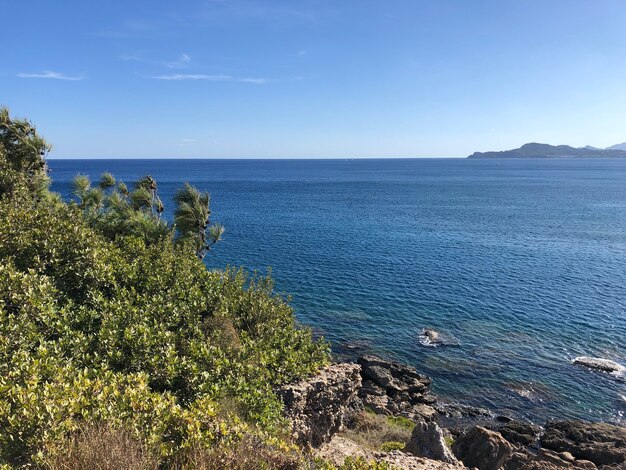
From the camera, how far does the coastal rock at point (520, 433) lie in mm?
26281

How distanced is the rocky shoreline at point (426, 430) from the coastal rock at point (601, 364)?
274 inches

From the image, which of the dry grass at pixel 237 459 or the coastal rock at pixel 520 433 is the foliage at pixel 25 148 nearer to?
the dry grass at pixel 237 459

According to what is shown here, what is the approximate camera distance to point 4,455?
8094 millimetres

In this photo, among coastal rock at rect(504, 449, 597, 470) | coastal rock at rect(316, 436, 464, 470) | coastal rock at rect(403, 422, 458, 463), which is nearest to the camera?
coastal rock at rect(316, 436, 464, 470)

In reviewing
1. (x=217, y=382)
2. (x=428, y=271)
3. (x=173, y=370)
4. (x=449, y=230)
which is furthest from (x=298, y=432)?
(x=449, y=230)

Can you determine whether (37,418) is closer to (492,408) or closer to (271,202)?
(492,408)

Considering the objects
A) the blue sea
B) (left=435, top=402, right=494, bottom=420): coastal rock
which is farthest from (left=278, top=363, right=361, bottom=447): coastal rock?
the blue sea

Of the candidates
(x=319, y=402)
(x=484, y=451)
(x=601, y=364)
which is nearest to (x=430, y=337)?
(x=601, y=364)

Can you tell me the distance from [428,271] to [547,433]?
90.2 feet

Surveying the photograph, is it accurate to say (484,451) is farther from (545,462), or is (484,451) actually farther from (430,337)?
(430,337)

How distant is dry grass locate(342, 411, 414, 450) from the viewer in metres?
22.2

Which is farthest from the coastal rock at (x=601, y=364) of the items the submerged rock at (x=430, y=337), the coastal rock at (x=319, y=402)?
the coastal rock at (x=319, y=402)

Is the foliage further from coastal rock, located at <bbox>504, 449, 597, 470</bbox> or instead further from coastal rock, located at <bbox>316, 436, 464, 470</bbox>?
coastal rock, located at <bbox>504, 449, 597, 470</bbox>

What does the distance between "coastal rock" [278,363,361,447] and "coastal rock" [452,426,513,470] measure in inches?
286
